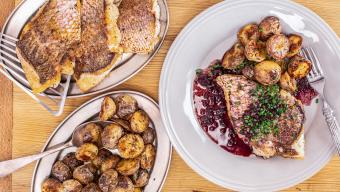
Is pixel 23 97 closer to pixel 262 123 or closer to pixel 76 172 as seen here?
pixel 76 172

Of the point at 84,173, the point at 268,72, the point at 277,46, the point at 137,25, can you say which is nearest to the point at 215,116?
the point at 268,72

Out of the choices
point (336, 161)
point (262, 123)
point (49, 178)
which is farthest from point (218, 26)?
point (49, 178)

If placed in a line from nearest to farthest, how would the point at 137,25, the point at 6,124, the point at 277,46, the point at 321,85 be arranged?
1. the point at 277,46
2. the point at 137,25
3. the point at 321,85
4. the point at 6,124

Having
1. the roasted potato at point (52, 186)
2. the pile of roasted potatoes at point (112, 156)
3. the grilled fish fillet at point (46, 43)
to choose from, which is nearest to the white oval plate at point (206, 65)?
the pile of roasted potatoes at point (112, 156)

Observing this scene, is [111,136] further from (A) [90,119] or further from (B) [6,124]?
(B) [6,124]

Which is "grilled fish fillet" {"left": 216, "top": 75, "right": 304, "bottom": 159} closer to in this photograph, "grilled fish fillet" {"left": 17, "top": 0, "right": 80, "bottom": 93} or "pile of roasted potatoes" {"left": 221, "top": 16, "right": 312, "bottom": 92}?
"pile of roasted potatoes" {"left": 221, "top": 16, "right": 312, "bottom": 92}

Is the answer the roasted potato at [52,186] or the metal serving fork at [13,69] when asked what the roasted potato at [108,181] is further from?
the metal serving fork at [13,69]

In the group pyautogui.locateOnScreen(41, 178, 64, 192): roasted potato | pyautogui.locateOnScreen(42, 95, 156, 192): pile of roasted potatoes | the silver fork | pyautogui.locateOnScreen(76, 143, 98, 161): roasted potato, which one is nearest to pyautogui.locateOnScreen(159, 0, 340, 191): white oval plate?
the silver fork
